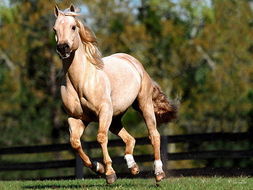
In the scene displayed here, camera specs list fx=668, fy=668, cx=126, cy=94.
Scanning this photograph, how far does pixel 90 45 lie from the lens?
9.16 metres

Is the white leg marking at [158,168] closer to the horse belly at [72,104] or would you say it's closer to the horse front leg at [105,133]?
the horse front leg at [105,133]

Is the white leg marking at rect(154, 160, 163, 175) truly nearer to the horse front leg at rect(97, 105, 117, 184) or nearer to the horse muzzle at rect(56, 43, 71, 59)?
the horse front leg at rect(97, 105, 117, 184)

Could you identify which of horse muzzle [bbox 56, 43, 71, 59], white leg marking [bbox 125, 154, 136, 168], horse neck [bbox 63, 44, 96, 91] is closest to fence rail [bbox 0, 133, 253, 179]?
white leg marking [bbox 125, 154, 136, 168]

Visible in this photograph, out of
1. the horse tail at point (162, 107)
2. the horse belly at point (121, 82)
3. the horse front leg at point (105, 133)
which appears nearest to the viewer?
the horse front leg at point (105, 133)

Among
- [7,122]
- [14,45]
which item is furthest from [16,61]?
[7,122]

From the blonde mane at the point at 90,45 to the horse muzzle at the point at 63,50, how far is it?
0.63 meters

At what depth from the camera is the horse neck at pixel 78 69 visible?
8766 millimetres

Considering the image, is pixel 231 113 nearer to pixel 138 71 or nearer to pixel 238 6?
pixel 238 6

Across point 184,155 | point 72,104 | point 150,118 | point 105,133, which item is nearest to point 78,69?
point 72,104

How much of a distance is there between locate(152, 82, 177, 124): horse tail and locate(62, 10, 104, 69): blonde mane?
5.44 ft

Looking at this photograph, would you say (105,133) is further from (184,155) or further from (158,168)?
(184,155)

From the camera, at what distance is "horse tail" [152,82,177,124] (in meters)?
10.5

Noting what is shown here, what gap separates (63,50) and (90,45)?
34.1 inches

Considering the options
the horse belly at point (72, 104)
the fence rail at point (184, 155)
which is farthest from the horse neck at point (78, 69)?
the fence rail at point (184, 155)
